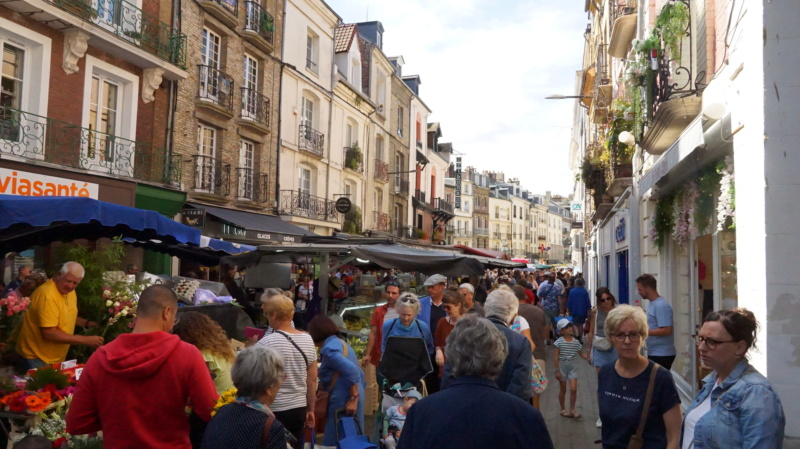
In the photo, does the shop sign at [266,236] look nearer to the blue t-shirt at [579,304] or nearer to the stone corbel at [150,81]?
the stone corbel at [150,81]

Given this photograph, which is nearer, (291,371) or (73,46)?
(291,371)

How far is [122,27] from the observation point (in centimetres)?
1442

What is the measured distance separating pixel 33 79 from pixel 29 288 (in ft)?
18.3

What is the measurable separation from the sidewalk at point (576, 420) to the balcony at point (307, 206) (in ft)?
42.3

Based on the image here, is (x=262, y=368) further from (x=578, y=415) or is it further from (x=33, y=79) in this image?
(x=33, y=79)

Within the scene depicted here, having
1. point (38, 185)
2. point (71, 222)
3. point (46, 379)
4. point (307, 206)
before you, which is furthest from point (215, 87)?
point (46, 379)

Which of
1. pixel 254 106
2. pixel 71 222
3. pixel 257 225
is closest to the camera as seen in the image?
pixel 71 222

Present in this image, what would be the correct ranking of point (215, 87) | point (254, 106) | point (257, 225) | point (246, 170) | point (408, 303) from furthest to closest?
point (254, 106)
point (246, 170)
point (215, 87)
point (257, 225)
point (408, 303)

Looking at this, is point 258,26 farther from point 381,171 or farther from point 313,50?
point 381,171

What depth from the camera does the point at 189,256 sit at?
965cm

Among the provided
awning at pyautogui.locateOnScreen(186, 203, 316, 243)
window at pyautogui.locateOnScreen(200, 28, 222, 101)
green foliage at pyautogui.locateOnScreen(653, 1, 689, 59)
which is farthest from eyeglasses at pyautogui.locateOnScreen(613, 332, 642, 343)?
window at pyautogui.locateOnScreen(200, 28, 222, 101)

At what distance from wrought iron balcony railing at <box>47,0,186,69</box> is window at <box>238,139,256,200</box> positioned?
3.89 metres

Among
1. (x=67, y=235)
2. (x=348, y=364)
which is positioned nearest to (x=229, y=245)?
(x=67, y=235)

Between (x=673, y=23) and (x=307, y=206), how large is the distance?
16487mm
